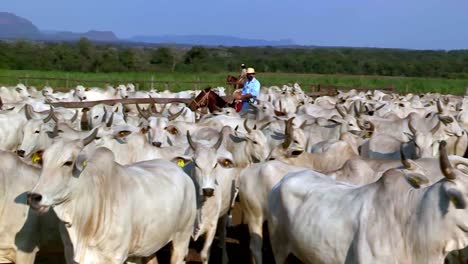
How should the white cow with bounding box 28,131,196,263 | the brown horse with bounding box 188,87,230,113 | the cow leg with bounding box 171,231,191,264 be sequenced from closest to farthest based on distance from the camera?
the white cow with bounding box 28,131,196,263
the cow leg with bounding box 171,231,191,264
the brown horse with bounding box 188,87,230,113

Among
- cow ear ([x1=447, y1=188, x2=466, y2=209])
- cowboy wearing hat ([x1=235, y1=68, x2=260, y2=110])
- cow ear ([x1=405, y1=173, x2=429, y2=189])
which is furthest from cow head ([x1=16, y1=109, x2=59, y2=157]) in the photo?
cow ear ([x1=447, y1=188, x2=466, y2=209])

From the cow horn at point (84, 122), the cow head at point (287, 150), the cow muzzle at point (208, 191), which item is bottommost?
the cow horn at point (84, 122)

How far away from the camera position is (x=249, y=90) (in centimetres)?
1653

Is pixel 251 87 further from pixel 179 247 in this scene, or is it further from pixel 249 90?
pixel 179 247

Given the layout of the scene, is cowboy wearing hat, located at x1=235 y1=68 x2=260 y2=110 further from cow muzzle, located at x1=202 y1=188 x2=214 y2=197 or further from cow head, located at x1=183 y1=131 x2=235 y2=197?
cow muzzle, located at x1=202 y1=188 x2=214 y2=197

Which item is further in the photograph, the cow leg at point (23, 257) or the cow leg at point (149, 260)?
the cow leg at point (149, 260)

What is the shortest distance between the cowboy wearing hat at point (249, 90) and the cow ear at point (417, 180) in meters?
10.5

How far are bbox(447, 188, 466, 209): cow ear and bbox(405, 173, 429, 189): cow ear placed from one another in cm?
43

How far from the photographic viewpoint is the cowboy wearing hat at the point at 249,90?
16.3 meters

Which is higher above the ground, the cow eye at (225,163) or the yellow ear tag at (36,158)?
the yellow ear tag at (36,158)

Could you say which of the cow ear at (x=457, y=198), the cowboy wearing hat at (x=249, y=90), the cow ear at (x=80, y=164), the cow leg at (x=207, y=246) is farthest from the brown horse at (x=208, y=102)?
the cow ear at (x=457, y=198)

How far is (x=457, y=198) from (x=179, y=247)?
324 cm

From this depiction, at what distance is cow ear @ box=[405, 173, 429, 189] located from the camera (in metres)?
5.73

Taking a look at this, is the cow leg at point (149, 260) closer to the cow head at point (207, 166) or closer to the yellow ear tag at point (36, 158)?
the cow head at point (207, 166)
